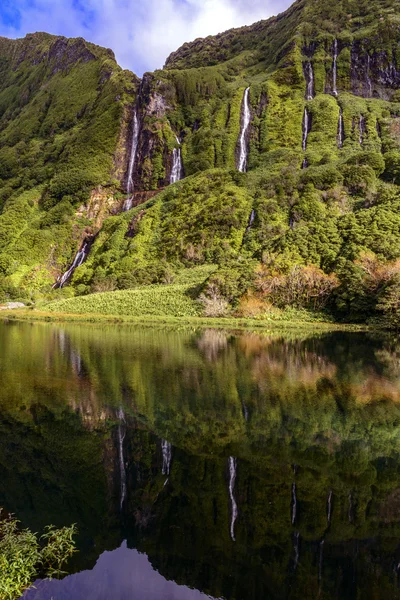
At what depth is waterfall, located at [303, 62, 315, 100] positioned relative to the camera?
118m

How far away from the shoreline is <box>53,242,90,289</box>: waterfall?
2823cm

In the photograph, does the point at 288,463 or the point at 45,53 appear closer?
the point at 288,463

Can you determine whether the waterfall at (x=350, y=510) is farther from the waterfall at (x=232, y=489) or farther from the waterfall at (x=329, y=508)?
the waterfall at (x=232, y=489)

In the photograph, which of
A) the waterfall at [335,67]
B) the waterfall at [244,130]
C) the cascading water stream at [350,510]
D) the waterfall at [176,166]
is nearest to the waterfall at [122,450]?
the cascading water stream at [350,510]

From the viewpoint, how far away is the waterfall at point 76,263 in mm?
92850

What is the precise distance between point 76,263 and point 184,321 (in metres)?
51.1

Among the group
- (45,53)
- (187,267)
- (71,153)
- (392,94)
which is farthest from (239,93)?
(45,53)

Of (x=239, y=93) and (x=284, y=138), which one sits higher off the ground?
(x=239, y=93)

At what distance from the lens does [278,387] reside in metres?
20.2

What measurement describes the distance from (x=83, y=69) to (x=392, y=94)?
10282cm

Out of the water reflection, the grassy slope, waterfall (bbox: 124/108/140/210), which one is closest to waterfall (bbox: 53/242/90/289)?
the grassy slope

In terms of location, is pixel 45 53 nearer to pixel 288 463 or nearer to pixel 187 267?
pixel 187 267

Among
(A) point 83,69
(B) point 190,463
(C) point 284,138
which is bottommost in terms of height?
(B) point 190,463

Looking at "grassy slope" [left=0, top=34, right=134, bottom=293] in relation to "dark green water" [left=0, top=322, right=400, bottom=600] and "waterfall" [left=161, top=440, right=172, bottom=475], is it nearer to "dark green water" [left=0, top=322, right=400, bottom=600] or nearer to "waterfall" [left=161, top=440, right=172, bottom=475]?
"dark green water" [left=0, top=322, right=400, bottom=600]
